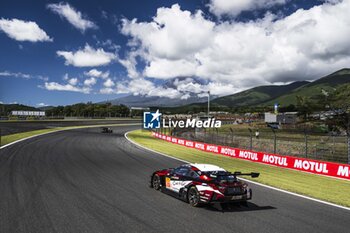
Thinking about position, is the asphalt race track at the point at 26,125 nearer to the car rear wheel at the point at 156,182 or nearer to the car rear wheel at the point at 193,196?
the car rear wheel at the point at 156,182

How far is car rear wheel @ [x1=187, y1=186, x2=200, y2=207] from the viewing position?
1046cm

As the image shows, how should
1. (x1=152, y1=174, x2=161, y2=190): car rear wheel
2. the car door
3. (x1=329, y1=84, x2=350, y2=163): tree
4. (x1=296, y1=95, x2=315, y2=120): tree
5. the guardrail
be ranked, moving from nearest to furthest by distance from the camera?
1. the car door
2. (x1=152, y1=174, x2=161, y2=190): car rear wheel
3. the guardrail
4. (x1=329, y1=84, x2=350, y2=163): tree
5. (x1=296, y1=95, x2=315, y2=120): tree

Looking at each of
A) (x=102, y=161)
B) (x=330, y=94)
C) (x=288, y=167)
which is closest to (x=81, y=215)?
(x=102, y=161)

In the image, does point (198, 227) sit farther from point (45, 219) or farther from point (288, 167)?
point (288, 167)

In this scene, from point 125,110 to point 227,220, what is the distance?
16139cm

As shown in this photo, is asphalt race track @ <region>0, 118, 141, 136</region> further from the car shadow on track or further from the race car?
the car shadow on track

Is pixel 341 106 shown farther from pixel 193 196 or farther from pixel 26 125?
pixel 26 125

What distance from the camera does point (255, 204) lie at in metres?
11.1

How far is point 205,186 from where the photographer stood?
10.4 meters

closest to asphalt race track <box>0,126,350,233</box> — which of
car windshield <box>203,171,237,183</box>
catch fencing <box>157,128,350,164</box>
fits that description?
car windshield <box>203,171,237,183</box>

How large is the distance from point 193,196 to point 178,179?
1.16 metres

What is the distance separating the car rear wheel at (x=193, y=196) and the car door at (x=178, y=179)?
395mm

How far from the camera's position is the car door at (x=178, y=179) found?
11436 millimetres

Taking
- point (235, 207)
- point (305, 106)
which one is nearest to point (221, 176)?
point (235, 207)
